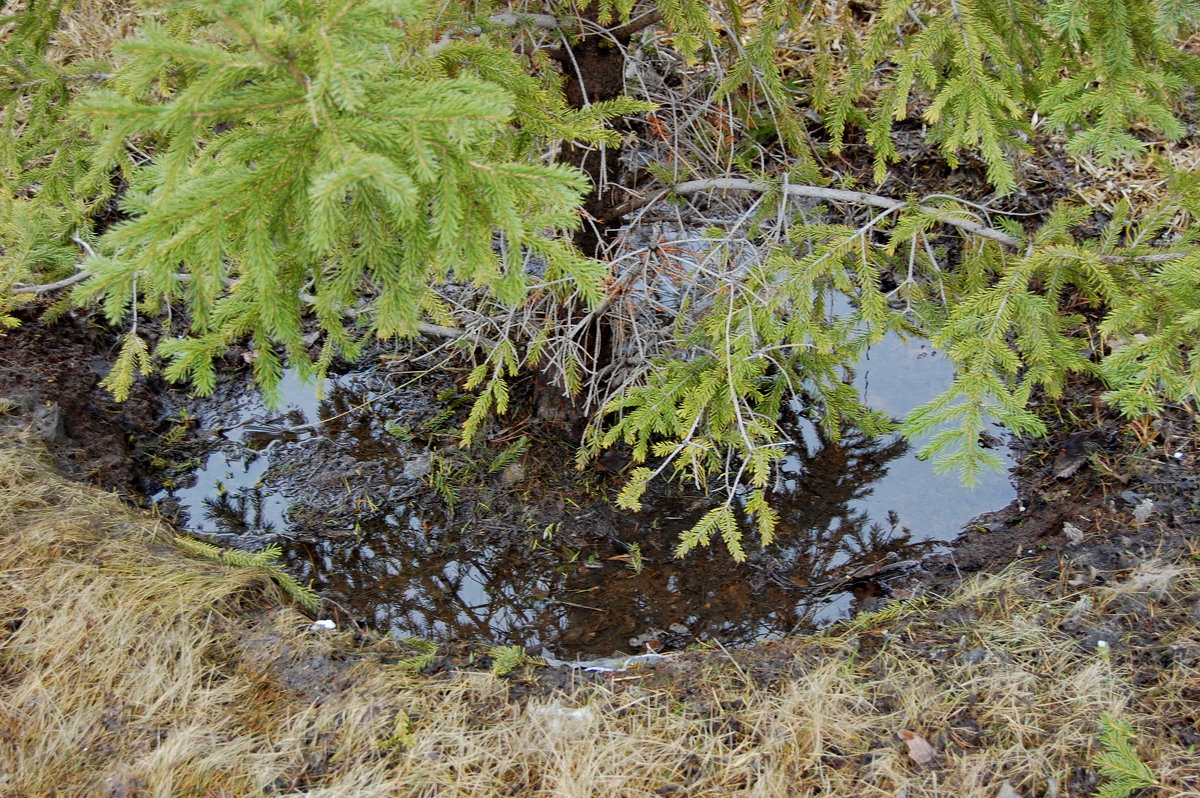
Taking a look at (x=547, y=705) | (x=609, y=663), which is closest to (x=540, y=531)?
(x=609, y=663)

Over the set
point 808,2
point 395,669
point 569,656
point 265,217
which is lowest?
point 569,656

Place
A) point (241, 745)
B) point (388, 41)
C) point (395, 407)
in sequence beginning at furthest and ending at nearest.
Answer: point (395, 407) → point (241, 745) → point (388, 41)

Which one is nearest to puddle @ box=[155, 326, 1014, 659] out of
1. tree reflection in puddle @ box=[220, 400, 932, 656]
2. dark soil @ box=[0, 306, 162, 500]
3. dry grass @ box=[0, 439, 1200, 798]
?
tree reflection in puddle @ box=[220, 400, 932, 656]

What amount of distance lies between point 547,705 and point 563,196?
1.63 metres

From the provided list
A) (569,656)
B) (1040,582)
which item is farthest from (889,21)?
(569,656)

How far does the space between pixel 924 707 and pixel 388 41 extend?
2325 millimetres

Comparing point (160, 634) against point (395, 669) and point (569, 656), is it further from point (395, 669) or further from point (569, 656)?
point (569, 656)

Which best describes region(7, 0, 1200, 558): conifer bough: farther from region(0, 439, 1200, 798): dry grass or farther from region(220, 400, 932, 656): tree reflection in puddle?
region(0, 439, 1200, 798): dry grass

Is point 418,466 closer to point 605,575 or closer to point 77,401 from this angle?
point 605,575

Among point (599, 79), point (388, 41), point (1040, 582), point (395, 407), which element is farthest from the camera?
point (395, 407)

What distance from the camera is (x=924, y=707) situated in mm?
2328

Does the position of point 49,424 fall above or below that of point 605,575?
above

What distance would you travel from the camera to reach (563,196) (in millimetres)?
1634

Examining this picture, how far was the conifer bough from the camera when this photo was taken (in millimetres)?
1524
